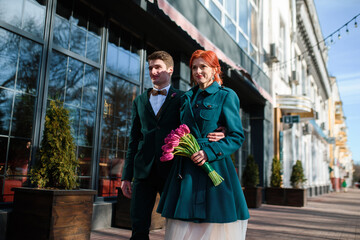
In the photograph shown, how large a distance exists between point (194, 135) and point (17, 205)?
110 inches

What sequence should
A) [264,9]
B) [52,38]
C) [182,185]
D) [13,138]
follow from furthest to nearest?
[264,9] → [52,38] → [13,138] → [182,185]

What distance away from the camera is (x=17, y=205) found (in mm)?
4043

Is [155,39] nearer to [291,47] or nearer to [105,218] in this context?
[105,218]

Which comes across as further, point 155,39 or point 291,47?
point 291,47

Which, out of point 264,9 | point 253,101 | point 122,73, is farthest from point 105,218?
point 264,9

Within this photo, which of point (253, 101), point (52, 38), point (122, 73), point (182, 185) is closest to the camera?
point (182, 185)

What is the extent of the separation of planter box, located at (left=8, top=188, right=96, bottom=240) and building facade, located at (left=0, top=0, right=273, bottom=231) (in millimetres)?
417

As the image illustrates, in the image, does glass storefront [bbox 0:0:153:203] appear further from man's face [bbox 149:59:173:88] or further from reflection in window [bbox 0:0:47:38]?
man's face [bbox 149:59:173:88]

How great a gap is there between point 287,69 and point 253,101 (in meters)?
6.40

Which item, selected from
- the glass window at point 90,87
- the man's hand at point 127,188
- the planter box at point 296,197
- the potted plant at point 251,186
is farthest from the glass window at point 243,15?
the man's hand at point 127,188

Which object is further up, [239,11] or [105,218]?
[239,11]

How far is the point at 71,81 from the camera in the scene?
212 inches

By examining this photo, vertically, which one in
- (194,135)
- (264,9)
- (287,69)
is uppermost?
(264,9)

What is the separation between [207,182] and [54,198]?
2.27 metres
